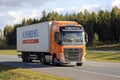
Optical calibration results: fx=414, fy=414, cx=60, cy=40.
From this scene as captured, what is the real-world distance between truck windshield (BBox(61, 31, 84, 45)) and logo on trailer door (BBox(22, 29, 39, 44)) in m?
6.64

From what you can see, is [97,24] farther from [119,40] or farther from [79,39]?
[79,39]

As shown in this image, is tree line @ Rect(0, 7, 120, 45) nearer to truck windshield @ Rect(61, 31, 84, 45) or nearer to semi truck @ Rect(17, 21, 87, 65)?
semi truck @ Rect(17, 21, 87, 65)

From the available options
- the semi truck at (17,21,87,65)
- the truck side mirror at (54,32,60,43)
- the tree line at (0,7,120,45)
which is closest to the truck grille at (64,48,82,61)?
the semi truck at (17,21,87,65)

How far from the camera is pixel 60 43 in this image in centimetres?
3281

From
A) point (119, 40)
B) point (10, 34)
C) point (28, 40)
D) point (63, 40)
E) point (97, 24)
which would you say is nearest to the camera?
point (63, 40)

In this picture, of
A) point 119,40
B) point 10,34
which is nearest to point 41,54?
point 119,40

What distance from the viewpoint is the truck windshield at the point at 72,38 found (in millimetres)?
32759

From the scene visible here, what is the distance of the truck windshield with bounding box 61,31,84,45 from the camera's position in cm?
3276

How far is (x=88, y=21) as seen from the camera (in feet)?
383

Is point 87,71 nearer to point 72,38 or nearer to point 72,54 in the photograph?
point 72,54

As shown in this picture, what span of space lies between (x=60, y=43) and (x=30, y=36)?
894cm

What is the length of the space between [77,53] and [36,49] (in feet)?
23.9

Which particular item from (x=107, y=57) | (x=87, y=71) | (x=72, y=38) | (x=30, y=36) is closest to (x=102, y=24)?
(x=107, y=57)

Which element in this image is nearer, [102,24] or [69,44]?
[69,44]
